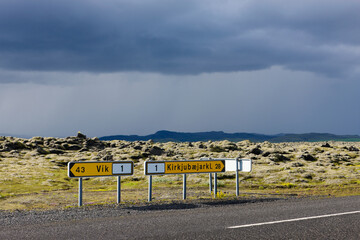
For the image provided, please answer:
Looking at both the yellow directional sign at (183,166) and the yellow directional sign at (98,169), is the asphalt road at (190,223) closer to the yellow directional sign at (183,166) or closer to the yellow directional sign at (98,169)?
the yellow directional sign at (98,169)

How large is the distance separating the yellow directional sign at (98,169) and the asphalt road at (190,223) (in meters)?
1.47

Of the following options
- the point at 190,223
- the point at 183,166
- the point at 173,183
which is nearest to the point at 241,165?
the point at 183,166

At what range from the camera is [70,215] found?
37.4 feet

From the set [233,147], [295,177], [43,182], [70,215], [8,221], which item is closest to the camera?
[8,221]

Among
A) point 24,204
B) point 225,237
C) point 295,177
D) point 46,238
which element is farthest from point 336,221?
point 295,177

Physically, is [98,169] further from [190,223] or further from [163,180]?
[163,180]

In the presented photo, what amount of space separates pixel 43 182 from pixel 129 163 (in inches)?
908

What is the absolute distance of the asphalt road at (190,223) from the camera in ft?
27.4

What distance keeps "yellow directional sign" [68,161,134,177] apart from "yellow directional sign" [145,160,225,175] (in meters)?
0.88

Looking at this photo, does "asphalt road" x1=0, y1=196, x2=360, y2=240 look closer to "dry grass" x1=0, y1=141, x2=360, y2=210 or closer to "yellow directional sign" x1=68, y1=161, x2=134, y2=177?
"yellow directional sign" x1=68, y1=161, x2=134, y2=177

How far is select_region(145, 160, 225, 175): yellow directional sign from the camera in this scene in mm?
15164

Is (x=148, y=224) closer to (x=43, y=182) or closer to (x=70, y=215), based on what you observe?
(x=70, y=215)

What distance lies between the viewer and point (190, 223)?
963cm

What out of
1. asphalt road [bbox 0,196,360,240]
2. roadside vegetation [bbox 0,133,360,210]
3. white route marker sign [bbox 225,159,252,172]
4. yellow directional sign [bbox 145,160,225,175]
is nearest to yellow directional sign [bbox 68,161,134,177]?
yellow directional sign [bbox 145,160,225,175]
